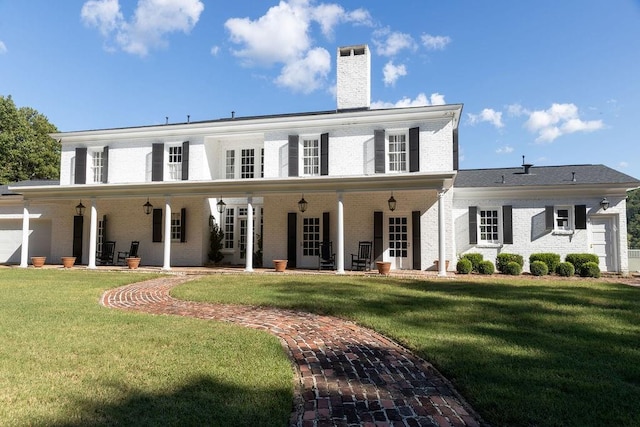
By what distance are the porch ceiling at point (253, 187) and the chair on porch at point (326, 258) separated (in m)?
2.62

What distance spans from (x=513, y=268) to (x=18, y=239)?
23.1 meters

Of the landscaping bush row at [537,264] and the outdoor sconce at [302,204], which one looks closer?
the landscaping bush row at [537,264]

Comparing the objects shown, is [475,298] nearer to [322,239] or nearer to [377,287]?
[377,287]

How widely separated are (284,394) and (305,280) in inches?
322

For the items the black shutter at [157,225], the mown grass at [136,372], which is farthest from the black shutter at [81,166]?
the mown grass at [136,372]

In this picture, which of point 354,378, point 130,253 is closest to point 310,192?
point 130,253

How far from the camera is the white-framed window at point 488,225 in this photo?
15.4 metres

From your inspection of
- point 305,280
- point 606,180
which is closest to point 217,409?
point 305,280

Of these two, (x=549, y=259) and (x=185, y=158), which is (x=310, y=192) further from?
(x=549, y=259)

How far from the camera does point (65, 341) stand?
16.5ft

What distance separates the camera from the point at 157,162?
16.6 meters

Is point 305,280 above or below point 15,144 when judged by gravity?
below

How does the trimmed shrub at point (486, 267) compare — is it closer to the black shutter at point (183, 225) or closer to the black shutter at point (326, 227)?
the black shutter at point (326, 227)

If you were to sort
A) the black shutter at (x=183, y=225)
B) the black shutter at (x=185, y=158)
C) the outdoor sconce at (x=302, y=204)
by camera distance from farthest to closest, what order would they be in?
1. the black shutter at (x=183, y=225)
2. the black shutter at (x=185, y=158)
3. the outdoor sconce at (x=302, y=204)
